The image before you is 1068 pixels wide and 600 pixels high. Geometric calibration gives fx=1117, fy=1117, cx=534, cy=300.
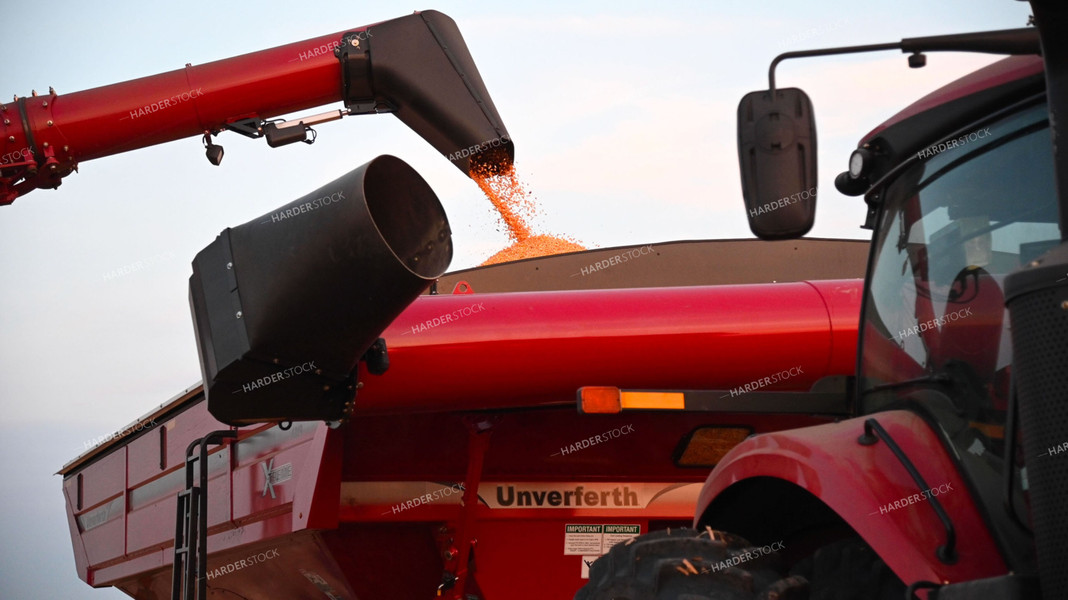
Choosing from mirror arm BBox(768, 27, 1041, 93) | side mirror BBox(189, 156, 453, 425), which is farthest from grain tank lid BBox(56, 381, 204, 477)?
mirror arm BBox(768, 27, 1041, 93)

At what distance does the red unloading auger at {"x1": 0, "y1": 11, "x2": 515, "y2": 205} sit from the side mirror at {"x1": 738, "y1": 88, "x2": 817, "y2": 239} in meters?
3.66

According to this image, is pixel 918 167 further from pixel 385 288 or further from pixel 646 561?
pixel 385 288

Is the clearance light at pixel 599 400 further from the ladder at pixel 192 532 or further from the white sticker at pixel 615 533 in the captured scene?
the ladder at pixel 192 532

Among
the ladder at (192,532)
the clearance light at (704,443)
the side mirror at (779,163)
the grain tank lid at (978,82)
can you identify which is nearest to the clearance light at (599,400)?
the side mirror at (779,163)

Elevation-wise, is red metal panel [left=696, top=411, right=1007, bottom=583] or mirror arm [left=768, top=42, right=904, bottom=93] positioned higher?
mirror arm [left=768, top=42, right=904, bottom=93]

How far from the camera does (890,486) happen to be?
2.26m

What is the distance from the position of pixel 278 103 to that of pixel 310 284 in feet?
9.45

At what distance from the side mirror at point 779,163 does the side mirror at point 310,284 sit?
1178 millimetres

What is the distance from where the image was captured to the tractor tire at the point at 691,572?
2.37 meters

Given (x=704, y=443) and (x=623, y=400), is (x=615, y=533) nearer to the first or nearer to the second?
(x=704, y=443)

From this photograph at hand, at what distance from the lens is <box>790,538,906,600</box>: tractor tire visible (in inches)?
91.0

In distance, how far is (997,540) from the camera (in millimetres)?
2062

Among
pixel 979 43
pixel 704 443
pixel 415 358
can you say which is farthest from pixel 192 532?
pixel 979 43

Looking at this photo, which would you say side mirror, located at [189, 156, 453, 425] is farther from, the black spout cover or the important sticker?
the black spout cover
